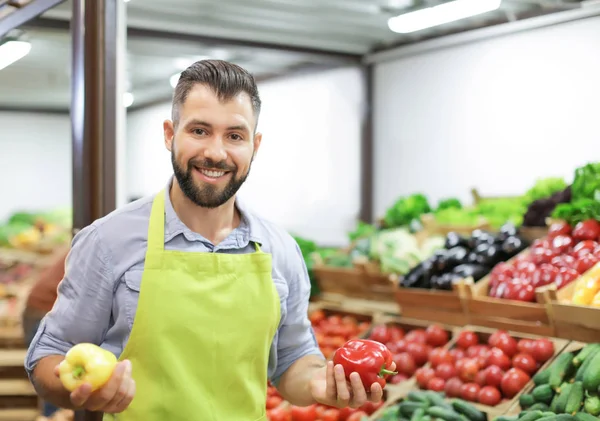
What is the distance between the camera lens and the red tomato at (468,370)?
12.2 feet

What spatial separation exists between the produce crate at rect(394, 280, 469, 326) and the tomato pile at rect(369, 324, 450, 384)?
0.29ft

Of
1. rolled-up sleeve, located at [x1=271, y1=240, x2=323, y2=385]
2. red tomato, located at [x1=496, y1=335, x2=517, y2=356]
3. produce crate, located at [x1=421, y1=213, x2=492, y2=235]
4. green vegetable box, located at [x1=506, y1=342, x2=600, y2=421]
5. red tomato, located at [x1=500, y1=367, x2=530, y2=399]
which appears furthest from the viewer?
produce crate, located at [x1=421, y1=213, x2=492, y2=235]

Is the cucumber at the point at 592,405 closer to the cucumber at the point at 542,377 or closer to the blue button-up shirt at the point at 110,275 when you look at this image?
the cucumber at the point at 542,377

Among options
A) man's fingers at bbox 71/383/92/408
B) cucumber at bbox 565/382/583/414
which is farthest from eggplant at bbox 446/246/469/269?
man's fingers at bbox 71/383/92/408

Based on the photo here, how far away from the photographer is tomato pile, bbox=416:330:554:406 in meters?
3.57

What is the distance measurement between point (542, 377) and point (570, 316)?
0.34 meters

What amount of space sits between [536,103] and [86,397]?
16.9 ft

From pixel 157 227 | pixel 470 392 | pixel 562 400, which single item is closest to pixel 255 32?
pixel 470 392

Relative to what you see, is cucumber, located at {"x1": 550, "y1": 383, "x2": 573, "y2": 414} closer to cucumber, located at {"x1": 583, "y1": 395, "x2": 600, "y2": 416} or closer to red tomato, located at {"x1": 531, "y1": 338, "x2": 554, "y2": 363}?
cucumber, located at {"x1": 583, "y1": 395, "x2": 600, "y2": 416}

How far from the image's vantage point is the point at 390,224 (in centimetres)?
642

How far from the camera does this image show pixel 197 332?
2199 millimetres

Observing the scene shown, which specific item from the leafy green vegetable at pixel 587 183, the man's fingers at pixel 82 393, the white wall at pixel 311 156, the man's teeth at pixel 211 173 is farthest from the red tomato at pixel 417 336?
the white wall at pixel 311 156

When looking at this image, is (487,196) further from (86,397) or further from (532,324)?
(86,397)

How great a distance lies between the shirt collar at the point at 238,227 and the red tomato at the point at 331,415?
6.31 feet
